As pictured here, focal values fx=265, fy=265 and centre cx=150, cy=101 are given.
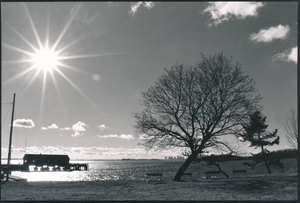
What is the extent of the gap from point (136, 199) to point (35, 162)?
87.7m

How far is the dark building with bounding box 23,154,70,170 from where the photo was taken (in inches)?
3536

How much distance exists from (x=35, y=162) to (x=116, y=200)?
87485 mm

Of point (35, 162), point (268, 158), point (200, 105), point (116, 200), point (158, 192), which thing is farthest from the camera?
point (35, 162)

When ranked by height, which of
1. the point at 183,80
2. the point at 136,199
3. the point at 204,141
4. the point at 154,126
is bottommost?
the point at 136,199

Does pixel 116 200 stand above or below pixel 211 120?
below

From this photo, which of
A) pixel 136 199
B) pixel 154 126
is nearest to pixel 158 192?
pixel 136 199

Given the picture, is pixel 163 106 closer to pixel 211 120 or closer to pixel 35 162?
pixel 211 120

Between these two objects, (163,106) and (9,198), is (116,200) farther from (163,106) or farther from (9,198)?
(163,106)

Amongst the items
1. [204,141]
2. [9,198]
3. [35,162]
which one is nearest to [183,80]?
[204,141]

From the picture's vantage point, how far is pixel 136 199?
525 inches

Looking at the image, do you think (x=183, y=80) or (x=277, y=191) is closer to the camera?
(x=277, y=191)

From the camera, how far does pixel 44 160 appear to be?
92.5 m

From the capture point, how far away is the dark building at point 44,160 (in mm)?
89812

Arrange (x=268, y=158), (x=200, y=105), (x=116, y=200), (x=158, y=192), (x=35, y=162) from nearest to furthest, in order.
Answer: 1. (x=116, y=200)
2. (x=158, y=192)
3. (x=200, y=105)
4. (x=268, y=158)
5. (x=35, y=162)
